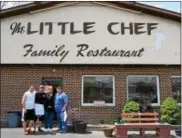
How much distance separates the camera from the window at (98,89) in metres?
18.1

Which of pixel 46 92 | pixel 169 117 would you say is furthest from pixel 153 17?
pixel 46 92

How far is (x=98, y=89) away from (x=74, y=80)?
4.31 ft

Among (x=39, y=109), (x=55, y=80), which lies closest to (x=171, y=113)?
(x=55, y=80)

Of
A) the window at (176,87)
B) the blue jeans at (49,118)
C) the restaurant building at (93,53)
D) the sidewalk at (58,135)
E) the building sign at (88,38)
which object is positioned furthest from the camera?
the window at (176,87)

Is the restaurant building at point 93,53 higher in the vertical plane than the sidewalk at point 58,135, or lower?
higher

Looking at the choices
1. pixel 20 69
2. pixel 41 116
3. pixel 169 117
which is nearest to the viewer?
pixel 41 116

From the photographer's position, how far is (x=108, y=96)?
18234 mm

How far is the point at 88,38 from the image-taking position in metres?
18.5

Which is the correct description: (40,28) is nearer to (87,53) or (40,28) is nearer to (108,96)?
(87,53)

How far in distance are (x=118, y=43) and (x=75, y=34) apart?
2.21 meters

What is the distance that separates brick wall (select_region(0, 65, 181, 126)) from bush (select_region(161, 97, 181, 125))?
3.28ft

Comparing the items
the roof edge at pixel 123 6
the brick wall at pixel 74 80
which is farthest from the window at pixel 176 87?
the roof edge at pixel 123 6

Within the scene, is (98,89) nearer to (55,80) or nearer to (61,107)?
(55,80)

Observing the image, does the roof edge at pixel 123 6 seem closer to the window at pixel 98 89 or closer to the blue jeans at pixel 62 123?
the window at pixel 98 89
